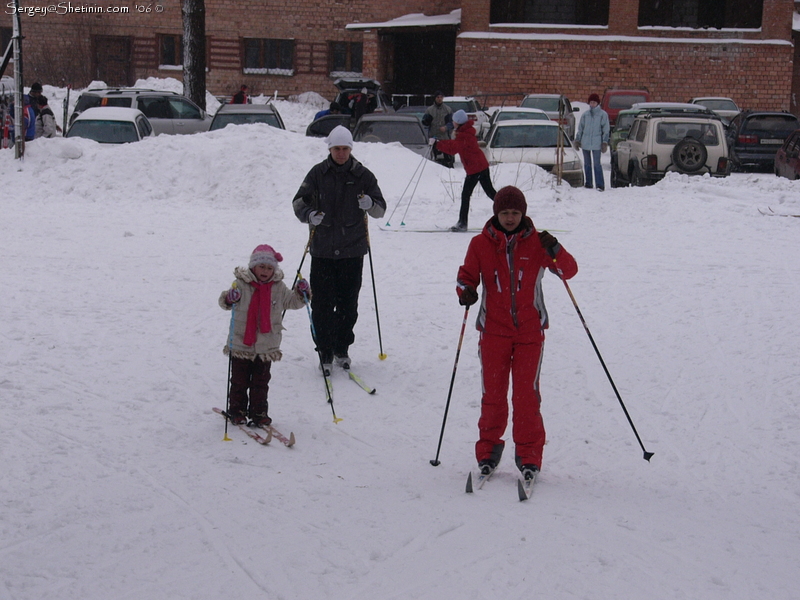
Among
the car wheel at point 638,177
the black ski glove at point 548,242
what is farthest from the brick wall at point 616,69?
the black ski glove at point 548,242

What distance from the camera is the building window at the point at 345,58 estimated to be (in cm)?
3869

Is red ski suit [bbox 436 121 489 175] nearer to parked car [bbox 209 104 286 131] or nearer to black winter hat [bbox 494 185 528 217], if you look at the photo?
black winter hat [bbox 494 185 528 217]

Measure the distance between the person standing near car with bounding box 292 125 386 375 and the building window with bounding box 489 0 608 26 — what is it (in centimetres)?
3141

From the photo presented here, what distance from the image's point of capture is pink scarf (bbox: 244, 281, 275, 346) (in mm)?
5785

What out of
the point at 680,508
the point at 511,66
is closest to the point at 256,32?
the point at 511,66

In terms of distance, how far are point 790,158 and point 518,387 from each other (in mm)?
15866

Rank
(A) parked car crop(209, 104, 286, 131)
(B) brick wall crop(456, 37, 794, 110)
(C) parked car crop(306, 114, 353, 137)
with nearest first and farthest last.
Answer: (A) parked car crop(209, 104, 286, 131), (C) parked car crop(306, 114, 353, 137), (B) brick wall crop(456, 37, 794, 110)

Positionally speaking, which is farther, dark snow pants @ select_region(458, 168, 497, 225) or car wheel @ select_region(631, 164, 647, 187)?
car wheel @ select_region(631, 164, 647, 187)

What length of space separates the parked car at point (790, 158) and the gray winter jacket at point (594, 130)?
13.9 ft

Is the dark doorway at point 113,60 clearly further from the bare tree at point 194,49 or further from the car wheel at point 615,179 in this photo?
the car wheel at point 615,179

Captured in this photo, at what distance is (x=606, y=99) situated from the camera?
1133 inches

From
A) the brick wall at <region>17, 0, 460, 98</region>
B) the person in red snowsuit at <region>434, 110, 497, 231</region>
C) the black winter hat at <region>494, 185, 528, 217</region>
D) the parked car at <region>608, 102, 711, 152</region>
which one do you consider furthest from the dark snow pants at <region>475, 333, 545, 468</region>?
the brick wall at <region>17, 0, 460, 98</region>

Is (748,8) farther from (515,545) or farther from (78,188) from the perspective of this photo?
(515,545)

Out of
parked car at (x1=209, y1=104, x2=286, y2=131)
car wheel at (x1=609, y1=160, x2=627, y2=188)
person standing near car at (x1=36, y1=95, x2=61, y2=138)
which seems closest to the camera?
person standing near car at (x1=36, y1=95, x2=61, y2=138)
